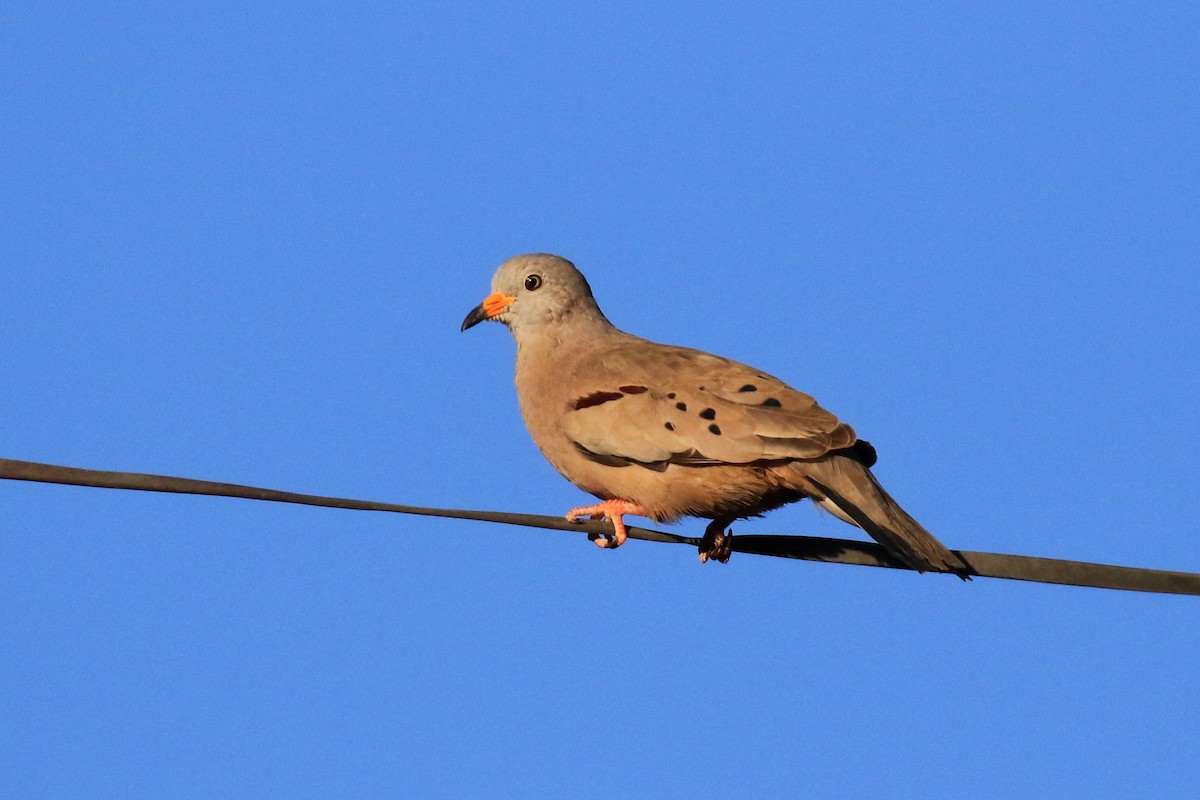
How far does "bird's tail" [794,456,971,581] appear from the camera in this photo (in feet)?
22.8

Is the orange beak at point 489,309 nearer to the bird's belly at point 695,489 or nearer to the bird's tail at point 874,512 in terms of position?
the bird's belly at point 695,489

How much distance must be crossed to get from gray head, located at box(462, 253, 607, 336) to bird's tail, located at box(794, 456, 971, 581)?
2405mm

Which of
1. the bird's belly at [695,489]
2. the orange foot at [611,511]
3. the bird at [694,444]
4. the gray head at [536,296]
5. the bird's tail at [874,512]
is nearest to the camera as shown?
the bird's tail at [874,512]

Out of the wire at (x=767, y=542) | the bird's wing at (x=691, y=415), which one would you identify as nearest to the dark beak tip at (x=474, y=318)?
the bird's wing at (x=691, y=415)

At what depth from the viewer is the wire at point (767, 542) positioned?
18.5ft

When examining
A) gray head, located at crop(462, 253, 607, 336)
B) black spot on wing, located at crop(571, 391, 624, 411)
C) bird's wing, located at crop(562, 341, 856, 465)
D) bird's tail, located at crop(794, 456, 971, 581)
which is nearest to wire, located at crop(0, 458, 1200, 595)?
bird's tail, located at crop(794, 456, 971, 581)

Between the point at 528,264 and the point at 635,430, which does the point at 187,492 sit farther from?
the point at 528,264

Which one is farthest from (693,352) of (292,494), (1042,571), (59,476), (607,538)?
(59,476)

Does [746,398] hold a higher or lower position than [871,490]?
higher

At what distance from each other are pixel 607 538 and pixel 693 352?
4.28 feet

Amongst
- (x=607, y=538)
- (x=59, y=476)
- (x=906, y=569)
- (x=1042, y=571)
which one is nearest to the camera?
(x=59, y=476)

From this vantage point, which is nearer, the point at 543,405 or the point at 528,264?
the point at 543,405

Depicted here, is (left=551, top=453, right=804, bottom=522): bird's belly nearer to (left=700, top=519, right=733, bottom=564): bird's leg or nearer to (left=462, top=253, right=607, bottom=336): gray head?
(left=700, top=519, right=733, bottom=564): bird's leg

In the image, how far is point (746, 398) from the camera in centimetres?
801
